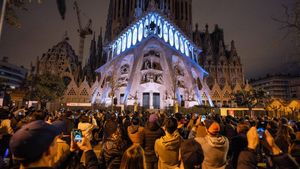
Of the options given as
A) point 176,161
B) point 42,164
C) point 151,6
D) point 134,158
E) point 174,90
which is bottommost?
point 176,161

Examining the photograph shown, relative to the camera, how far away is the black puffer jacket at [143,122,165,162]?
4.21 meters

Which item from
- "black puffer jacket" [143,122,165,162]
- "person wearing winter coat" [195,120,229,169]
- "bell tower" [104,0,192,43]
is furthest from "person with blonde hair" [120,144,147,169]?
"bell tower" [104,0,192,43]

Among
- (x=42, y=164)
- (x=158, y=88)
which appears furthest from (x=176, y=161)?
(x=158, y=88)

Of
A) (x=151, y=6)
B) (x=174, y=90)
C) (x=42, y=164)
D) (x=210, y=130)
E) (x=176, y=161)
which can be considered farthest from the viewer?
(x=151, y=6)

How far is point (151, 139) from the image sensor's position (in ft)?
14.0

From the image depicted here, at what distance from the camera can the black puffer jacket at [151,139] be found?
4207mm

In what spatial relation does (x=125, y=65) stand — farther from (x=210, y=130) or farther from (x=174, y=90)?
(x=210, y=130)

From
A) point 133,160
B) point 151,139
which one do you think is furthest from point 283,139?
point 133,160

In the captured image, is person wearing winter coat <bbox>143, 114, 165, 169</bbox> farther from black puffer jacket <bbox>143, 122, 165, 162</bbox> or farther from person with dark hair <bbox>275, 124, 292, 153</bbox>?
person with dark hair <bbox>275, 124, 292, 153</bbox>

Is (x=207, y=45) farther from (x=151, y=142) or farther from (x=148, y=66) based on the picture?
(x=151, y=142)

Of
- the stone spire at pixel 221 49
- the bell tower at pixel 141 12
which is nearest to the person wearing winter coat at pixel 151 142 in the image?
the bell tower at pixel 141 12

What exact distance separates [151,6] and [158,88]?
21.7 metres

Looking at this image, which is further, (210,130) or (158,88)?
(158,88)

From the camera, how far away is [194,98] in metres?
40.4
